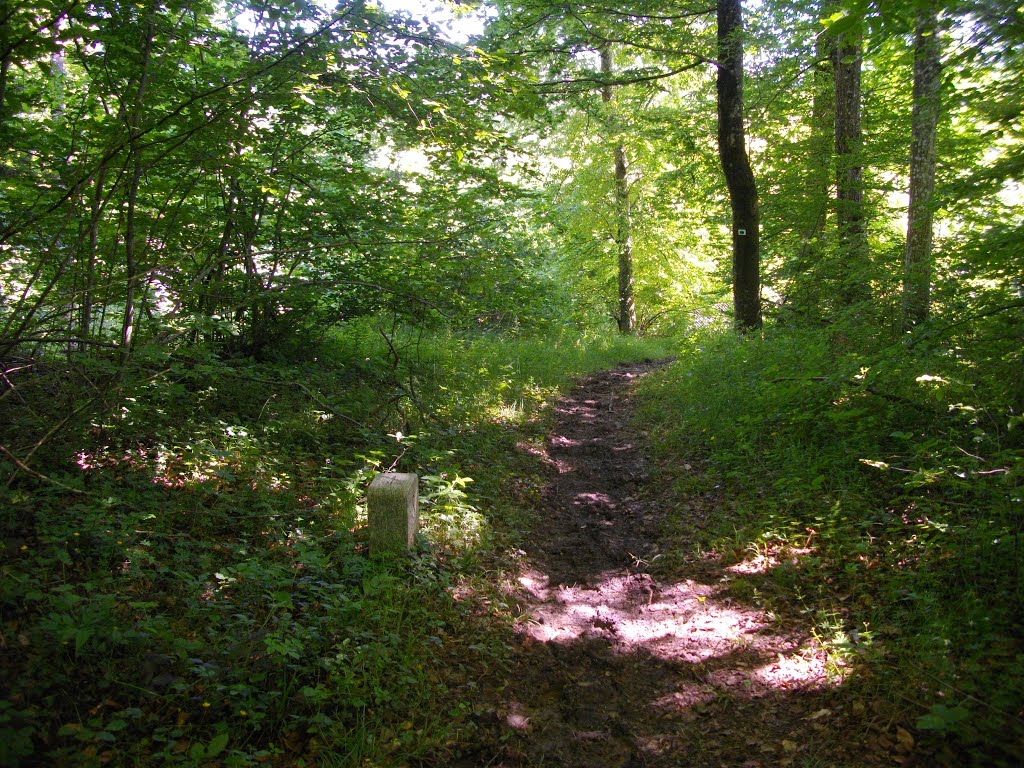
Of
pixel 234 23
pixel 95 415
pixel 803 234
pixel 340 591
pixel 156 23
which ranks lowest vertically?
pixel 340 591

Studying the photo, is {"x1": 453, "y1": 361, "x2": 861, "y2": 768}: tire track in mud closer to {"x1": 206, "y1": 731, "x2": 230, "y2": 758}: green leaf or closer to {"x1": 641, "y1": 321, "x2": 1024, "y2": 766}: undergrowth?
{"x1": 641, "y1": 321, "x2": 1024, "y2": 766}: undergrowth

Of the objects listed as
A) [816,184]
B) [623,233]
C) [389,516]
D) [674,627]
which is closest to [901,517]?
[674,627]

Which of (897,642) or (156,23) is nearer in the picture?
(897,642)

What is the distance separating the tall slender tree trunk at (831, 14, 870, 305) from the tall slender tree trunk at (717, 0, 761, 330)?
142cm

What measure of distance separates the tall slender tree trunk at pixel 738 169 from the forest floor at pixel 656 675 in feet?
19.6

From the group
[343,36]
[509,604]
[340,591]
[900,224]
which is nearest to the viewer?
[340,591]

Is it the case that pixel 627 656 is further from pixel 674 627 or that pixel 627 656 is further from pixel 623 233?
pixel 623 233

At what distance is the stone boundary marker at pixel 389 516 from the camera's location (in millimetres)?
4688

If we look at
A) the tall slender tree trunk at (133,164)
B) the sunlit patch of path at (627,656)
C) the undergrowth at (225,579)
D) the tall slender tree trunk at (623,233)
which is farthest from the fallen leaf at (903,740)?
the tall slender tree trunk at (623,233)

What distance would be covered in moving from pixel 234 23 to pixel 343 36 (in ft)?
4.90

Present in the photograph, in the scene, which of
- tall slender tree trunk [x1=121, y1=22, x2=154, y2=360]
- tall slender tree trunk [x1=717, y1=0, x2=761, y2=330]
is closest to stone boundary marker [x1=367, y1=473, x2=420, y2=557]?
tall slender tree trunk [x1=121, y1=22, x2=154, y2=360]

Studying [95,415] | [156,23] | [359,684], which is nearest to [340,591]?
[359,684]

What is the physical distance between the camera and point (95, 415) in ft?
16.5

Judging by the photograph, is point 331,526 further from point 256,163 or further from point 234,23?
point 234,23
